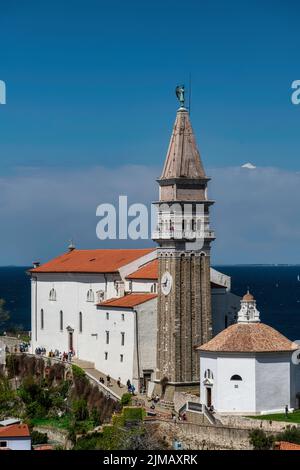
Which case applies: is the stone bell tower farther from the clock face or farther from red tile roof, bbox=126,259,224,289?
red tile roof, bbox=126,259,224,289

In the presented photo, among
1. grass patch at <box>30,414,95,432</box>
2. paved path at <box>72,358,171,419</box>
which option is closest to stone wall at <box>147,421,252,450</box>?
paved path at <box>72,358,171,419</box>

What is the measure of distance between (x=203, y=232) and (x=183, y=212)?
168 cm

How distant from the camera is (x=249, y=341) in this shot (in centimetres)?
6512

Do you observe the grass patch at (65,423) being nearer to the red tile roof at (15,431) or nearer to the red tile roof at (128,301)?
the red tile roof at (15,431)

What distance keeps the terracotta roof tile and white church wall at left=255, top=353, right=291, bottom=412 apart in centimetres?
42

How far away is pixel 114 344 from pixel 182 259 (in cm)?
806

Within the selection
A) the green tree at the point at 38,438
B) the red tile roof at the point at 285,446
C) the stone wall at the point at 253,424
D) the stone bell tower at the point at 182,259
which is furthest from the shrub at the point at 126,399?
the red tile roof at the point at 285,446
